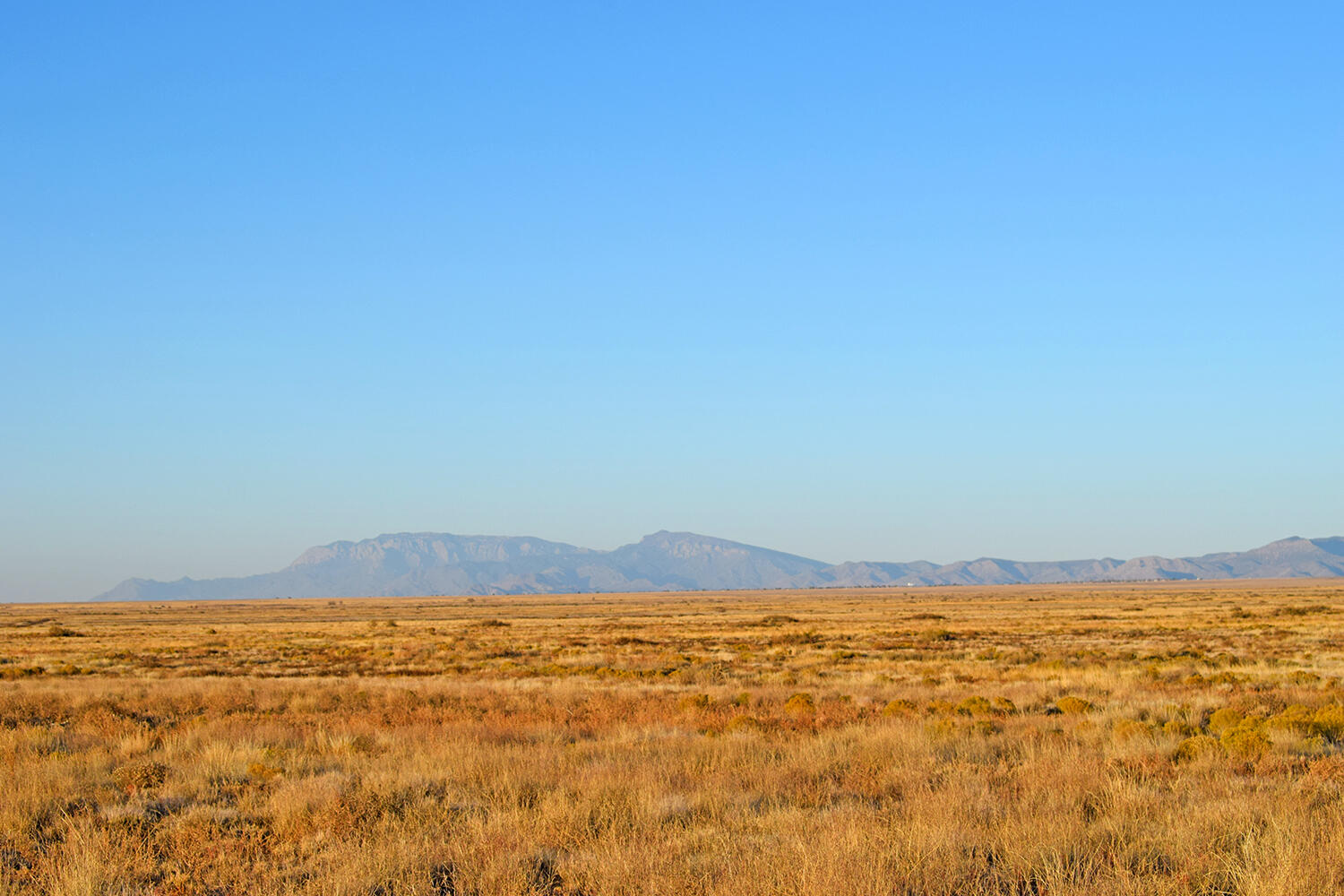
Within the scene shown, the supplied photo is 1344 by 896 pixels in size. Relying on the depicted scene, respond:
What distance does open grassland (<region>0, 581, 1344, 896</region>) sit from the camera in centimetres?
673

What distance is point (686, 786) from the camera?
10.4 metres

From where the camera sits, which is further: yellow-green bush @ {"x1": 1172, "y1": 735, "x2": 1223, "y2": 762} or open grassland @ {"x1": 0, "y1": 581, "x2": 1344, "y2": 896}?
yellow-green bush @ {"x1": 1172, "y1": 735, "x2": 1223, "y2": 762}

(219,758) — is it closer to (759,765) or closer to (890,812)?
(759,765)

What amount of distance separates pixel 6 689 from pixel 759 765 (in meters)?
23.9

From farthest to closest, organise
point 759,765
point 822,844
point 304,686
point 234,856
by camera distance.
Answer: point 304,686 → point 759,765 → point 234,856 → point 822,844

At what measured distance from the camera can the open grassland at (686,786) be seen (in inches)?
265

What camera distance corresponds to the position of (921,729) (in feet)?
46.3

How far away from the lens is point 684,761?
38.8 ft

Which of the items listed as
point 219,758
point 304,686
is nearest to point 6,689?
point 304,686

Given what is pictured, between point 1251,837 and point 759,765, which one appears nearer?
point 1251,837

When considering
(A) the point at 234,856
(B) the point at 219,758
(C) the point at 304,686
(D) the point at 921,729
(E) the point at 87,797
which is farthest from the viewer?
(C) the point at 304,686

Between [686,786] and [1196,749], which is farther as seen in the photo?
[1196,749]

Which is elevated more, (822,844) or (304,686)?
(822,844)

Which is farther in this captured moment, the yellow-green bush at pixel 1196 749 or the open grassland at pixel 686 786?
the yellow-green bush at pixel 1196 749
